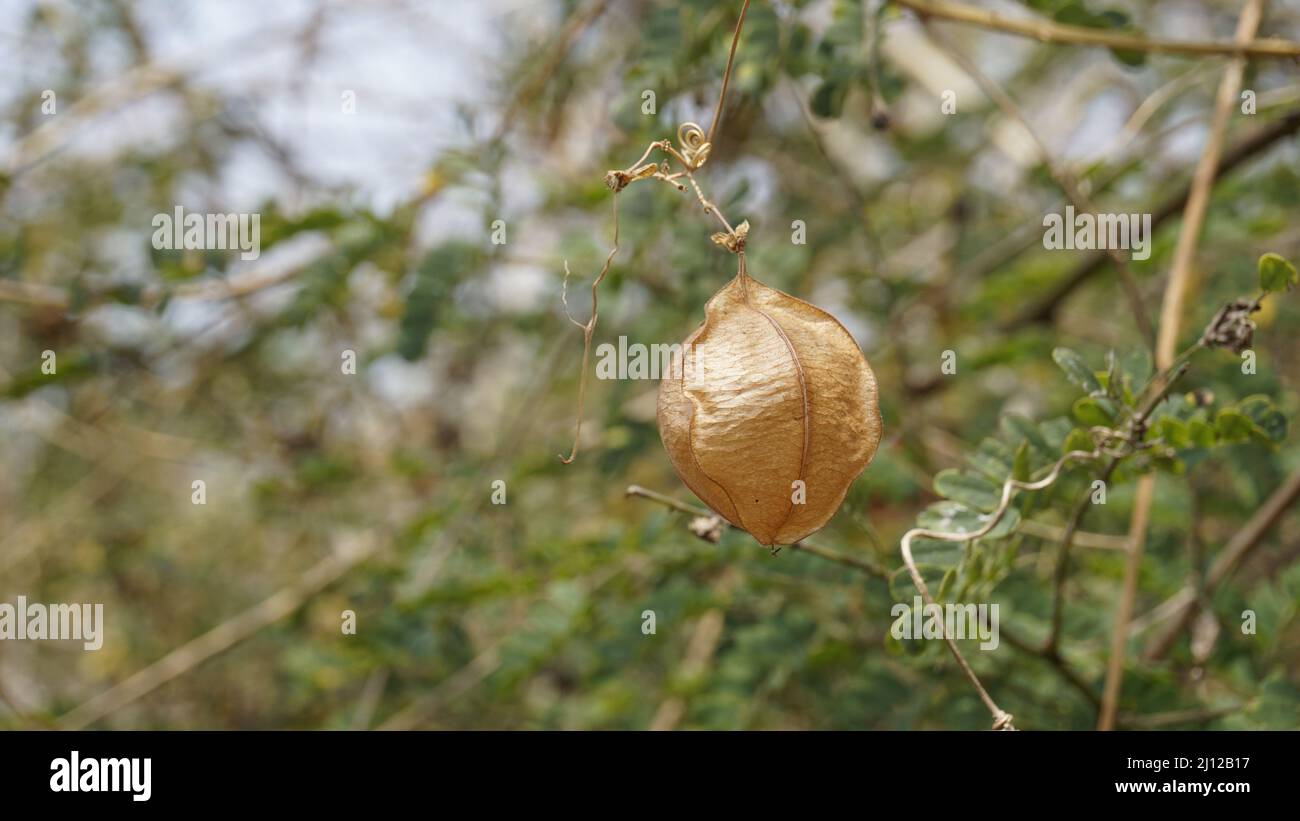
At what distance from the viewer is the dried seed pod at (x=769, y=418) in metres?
1.15

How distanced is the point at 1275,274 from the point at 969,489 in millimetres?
443

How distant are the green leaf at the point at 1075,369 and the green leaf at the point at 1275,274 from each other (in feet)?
0.72

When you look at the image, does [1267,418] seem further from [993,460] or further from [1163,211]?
[1163,211]

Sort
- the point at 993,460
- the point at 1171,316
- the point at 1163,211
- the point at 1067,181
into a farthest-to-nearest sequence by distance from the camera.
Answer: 1. the point at 1163,211
2. the point at 1067,181
3. the point at 1171,316
4. the point at 993,460

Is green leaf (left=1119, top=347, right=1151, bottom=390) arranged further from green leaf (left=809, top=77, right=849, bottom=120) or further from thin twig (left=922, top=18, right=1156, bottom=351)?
green leaf (left=809, top=77, right=849, bottom=120)

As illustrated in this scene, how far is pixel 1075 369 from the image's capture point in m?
1.32

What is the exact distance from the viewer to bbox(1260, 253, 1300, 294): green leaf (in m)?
1.19

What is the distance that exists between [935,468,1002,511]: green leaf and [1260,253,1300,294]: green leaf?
400 millimetres

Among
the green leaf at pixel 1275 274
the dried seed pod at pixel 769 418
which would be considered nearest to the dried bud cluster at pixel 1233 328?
the green leaf at pixel 1275 274

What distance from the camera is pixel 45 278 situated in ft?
13.6

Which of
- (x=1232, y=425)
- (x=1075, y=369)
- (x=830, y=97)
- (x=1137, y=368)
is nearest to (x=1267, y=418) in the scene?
(x=1232, y=425)

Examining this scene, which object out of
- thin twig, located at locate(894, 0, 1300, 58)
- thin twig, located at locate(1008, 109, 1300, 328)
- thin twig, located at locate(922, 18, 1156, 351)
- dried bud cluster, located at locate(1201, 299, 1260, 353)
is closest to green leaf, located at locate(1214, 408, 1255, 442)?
dried bud cluster, located at locate(1201, 299, 1260, 353)

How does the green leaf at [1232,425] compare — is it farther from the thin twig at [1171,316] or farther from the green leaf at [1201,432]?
the thin twig at [1171,316]

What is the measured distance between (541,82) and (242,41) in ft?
6.43
